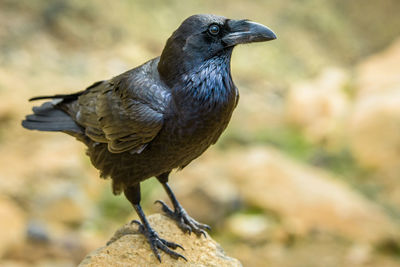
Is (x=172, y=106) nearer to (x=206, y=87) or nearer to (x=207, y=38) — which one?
(x=206, y=87)

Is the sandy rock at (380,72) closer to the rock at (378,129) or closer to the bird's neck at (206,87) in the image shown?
the rock at (378,129)

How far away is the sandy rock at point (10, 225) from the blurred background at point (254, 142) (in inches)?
0.9

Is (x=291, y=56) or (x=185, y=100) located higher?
(x=291, y=56)

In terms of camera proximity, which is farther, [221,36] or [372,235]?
[372,235]

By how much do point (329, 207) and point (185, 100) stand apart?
4793 millimetres

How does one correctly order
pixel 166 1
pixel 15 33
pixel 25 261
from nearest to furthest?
pixel 25 261 < pixel 15 33 < pixel 166 1

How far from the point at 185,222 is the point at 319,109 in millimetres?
7909

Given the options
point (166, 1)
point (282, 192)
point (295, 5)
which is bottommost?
point (282, 192)

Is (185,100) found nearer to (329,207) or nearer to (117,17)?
(329,207)

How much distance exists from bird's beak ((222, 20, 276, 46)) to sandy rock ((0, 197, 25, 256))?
195 inches

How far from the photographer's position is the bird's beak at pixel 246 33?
3246 mm

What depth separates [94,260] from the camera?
367cm

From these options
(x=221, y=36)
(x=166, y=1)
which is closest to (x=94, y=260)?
(x=221, y=36)

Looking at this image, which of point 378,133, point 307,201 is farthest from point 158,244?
point 378,133
